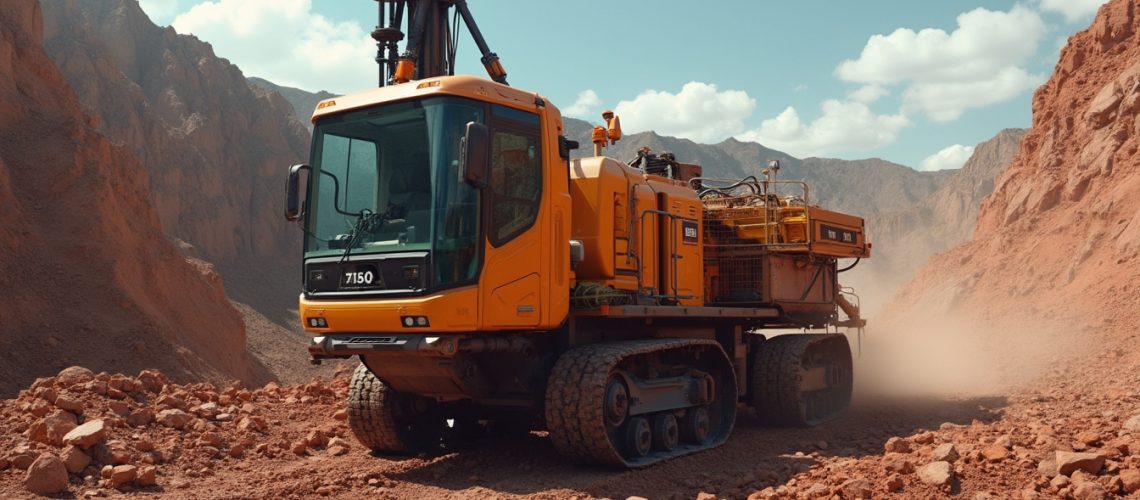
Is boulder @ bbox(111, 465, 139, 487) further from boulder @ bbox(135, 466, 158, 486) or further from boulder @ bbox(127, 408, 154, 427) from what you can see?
boulder @ bbox(127, 408, 154, 427)

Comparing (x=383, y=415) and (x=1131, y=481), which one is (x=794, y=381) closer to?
(x=383, y=415)

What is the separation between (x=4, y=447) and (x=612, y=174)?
240 inches

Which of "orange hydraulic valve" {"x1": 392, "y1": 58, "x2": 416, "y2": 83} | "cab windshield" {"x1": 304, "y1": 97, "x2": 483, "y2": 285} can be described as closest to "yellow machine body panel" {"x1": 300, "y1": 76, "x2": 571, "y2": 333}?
"cab windshield" {"x1": 304, "y1": 97, "x2": 483, "y2": 285}

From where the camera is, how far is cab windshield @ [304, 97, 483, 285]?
8.17 metres

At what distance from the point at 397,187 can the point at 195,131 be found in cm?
5747

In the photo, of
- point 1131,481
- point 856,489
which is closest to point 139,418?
point 856,489

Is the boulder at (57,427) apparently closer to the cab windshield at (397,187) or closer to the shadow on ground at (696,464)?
the cab windshield at (397,187)

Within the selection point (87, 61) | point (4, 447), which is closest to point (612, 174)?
point (4, 447)

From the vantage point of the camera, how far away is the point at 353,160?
8891mm

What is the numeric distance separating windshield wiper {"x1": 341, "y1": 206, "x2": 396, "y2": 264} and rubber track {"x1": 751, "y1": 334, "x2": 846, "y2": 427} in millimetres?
5826

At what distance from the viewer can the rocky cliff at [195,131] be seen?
5497 centimetres

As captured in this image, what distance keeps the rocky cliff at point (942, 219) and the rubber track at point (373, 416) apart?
69.4 m

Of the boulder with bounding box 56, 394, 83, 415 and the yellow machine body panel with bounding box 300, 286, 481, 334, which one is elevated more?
the yellow machine body panel with bounding box 300, 286, 481, 334

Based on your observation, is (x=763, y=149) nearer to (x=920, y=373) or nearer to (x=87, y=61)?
(x=87, y=61)
